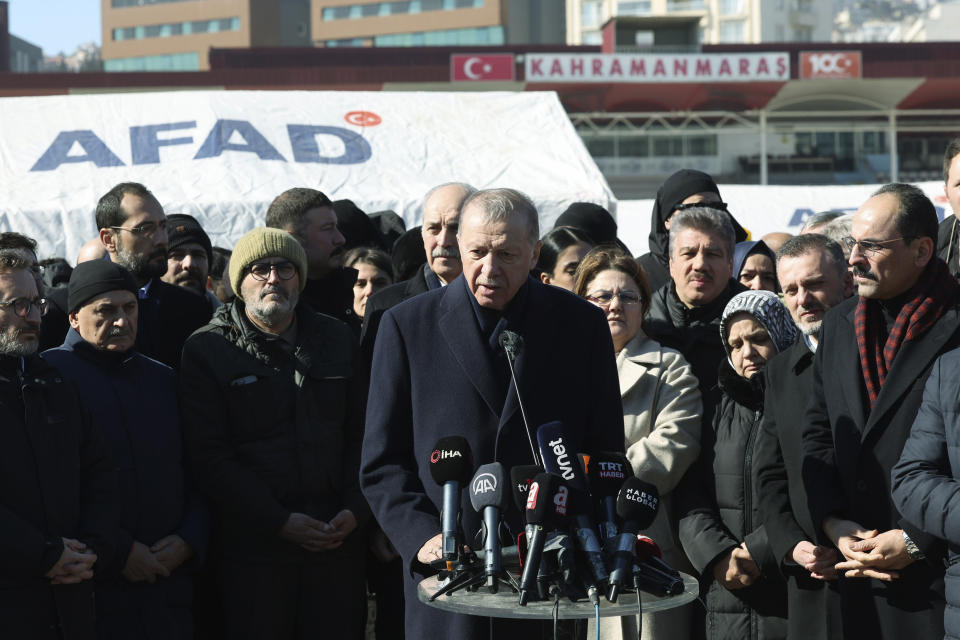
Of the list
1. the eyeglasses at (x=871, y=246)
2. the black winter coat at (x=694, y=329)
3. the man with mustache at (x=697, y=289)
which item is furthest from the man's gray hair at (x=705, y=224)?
the eyeglasses at (x=871, y=246)

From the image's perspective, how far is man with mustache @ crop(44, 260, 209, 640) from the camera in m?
4.34

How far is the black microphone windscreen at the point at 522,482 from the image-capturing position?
9.12 ft

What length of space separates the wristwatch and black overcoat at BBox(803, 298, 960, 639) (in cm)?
2

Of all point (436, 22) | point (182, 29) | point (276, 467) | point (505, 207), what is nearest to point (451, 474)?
point (505, 207)

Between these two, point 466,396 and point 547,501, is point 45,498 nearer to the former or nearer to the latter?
point 466,396

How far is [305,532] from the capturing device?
4.43m

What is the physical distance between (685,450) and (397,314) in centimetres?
141

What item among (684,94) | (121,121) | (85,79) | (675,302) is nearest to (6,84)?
(85,79)

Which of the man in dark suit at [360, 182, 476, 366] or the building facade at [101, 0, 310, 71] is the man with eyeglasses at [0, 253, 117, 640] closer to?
the man in dark suit at [360, 182, 476, 366]

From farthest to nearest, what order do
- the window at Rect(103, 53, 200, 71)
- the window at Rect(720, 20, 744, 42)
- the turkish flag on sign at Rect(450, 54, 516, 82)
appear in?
1. the window at Rect(103, 53, 200, 71)
2. the window at Rect(720, 20, 744, 42)
3. the turkish flag on sign at Rect(450, 54, 516, 82)

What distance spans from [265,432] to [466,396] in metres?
1.36

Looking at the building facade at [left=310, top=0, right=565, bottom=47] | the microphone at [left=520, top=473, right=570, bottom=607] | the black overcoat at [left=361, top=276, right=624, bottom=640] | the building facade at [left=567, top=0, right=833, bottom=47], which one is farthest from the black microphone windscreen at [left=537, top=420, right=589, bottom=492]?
the building facade at [left=567, top=0, right=833, bottom=47]

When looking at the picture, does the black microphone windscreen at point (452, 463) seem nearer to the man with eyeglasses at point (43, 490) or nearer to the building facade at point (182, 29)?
the man with eyeglasses at point (43, 490)

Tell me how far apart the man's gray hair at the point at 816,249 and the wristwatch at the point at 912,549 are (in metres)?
1.44
